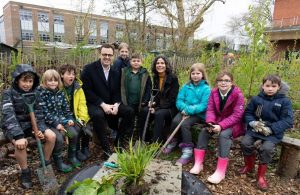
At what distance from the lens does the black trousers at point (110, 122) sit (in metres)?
3.55

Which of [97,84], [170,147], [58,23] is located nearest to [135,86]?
[97,84]

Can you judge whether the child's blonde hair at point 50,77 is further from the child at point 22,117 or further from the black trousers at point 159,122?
the black trousers at point 159,122

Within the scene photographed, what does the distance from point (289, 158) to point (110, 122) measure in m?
2.68

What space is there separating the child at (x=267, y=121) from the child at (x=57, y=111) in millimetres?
2315

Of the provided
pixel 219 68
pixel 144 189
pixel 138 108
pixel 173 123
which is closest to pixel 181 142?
pixel 173 123

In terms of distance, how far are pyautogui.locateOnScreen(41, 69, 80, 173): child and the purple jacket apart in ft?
6.29

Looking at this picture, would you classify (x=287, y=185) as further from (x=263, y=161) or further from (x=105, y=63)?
(x=105, y=63)

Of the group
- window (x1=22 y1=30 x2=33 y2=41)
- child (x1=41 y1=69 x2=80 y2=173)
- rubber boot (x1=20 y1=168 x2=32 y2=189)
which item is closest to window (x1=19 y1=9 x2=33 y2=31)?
window (x1=22 y1=30 x2=33 y2=41)

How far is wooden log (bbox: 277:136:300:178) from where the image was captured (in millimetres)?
3197

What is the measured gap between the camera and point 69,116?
11.3 feet

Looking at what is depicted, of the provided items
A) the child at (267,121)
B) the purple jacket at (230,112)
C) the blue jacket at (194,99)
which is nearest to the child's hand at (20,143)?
the blue jacket at (194,99)

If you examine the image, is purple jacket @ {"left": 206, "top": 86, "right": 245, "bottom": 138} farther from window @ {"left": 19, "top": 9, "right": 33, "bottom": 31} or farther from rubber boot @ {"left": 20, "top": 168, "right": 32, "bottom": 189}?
window @ {"left": 19, "top": 9, "right": 33, "bottom": 31}

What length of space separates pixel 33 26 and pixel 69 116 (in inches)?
1785

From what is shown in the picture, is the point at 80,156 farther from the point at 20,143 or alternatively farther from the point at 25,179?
the point at 20,143
